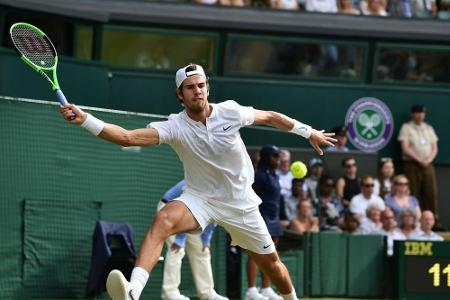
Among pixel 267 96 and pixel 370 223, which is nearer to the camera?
pixel 370 223

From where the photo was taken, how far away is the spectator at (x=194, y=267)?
13656mm

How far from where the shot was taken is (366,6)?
19766 mm

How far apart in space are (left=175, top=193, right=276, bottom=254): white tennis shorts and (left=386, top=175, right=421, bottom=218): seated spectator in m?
7.35

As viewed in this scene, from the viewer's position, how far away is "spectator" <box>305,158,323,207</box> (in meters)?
16.0

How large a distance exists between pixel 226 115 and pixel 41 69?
155 cm

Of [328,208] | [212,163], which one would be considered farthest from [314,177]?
[212,163]

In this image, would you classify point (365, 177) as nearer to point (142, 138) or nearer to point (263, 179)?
point (263, 179)

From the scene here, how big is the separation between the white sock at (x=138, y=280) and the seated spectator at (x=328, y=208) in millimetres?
7668

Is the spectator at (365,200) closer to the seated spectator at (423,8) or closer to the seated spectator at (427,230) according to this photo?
the seated spectator at (427,230)

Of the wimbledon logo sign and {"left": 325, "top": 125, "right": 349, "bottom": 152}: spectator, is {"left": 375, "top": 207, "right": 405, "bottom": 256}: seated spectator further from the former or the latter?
the wimbledon logo sign

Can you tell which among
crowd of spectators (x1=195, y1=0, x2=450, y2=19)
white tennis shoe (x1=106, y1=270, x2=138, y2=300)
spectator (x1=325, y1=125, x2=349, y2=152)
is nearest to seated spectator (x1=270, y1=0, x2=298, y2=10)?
crowd of spectators (x1=195, y1=0, x2=450, y2=19)

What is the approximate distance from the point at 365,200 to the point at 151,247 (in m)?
7.95

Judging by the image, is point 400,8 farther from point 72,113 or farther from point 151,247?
point 72,113

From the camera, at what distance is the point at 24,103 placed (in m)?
13.2
